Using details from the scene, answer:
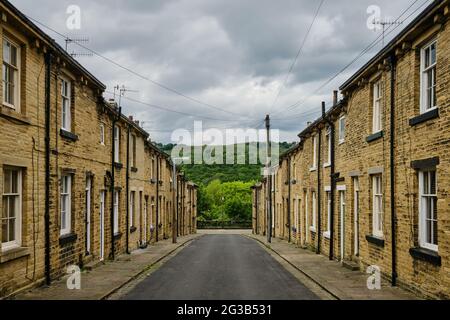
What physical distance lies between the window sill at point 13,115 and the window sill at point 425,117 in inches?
348

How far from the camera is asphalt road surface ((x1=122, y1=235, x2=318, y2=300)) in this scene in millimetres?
Result: 13000

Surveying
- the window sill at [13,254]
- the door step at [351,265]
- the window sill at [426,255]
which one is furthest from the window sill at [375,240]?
the window sill at [13,254]

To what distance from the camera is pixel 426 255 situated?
11.8m

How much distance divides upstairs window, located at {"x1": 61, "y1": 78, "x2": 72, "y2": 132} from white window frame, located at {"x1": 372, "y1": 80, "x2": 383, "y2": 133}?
9175 millimetres

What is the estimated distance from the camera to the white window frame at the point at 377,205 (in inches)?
631

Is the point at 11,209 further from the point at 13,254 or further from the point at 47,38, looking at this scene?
the point at 47,38

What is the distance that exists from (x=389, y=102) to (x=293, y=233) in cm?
1989

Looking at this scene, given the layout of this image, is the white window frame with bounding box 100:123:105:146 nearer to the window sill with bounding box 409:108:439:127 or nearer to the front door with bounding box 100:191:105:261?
the front door with bounding box 100:191:105:261

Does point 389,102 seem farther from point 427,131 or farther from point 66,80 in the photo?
point 66,80

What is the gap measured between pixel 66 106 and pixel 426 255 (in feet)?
35.4

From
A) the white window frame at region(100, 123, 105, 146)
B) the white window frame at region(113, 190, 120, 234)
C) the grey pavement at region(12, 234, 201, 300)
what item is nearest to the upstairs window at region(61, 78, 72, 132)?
the white window frame at region(100, 123, 105, 146)

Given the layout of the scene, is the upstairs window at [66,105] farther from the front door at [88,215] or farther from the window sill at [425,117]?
the window sill at [425,117]

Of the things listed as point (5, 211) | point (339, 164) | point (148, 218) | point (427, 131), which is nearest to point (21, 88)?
point (5, 211)

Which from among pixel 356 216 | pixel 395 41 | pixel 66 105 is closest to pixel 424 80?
pixel 395 41
